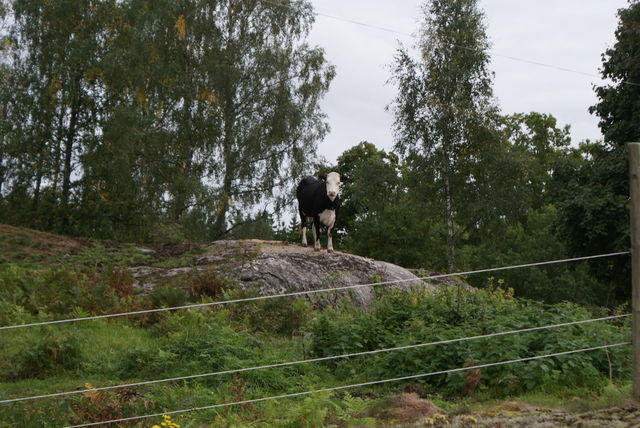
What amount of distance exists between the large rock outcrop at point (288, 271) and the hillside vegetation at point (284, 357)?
4.07 ft

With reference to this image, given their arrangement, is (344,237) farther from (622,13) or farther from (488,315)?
(488,315)

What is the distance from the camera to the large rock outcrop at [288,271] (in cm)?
1644

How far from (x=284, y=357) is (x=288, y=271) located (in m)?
6.45

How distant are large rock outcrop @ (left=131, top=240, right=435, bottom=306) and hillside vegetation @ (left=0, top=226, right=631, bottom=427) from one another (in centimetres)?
124

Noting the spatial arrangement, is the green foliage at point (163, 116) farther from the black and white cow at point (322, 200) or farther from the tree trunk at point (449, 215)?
the black and white cow at point (322, 200)

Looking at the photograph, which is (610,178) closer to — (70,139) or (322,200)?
(322,200)

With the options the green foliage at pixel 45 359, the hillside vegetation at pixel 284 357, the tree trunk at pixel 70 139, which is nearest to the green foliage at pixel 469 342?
the hillside vegetation at pixel 284 357

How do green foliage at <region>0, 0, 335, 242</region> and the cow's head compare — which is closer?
the cow's head

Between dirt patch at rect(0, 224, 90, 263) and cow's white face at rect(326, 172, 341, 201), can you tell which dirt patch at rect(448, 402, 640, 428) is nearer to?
cow's white face at rect(326, 172, 341, 201)

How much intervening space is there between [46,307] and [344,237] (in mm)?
34383

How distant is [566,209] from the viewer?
1020 inches

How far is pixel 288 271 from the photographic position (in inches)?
677

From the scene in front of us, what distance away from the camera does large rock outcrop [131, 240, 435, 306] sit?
1644 centimetres

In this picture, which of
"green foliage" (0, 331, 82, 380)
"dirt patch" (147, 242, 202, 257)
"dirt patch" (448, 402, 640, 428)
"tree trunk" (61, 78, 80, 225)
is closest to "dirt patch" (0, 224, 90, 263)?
"dirt patch" (147, 242, 202, 257)
